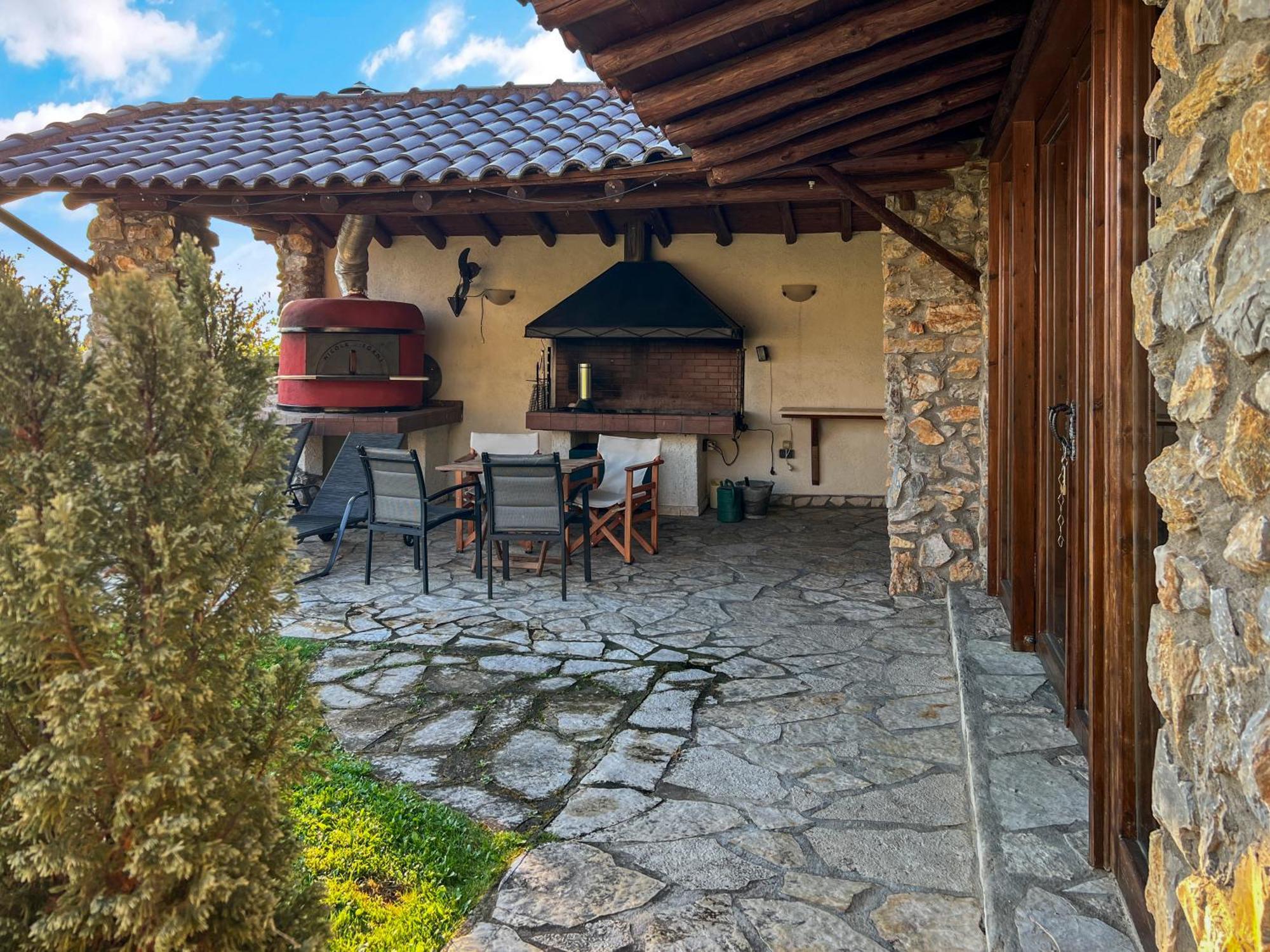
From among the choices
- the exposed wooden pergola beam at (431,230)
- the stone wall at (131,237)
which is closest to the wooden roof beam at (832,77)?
the exposed wooden pergola beam at (431,230)

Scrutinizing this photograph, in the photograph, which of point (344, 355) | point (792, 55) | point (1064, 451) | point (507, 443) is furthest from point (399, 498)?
point (1064, 451)

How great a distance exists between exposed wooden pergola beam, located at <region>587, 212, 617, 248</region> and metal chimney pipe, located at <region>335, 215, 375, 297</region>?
1.92 m

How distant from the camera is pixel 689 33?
3.00 metres

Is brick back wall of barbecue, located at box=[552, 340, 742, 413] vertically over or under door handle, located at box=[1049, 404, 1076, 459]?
over

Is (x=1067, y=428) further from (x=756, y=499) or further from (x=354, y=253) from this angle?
(x=354, y=253)

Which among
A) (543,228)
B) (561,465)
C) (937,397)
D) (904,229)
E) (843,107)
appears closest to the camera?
(843,107)

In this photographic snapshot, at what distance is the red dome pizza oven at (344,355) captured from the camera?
24.9ft

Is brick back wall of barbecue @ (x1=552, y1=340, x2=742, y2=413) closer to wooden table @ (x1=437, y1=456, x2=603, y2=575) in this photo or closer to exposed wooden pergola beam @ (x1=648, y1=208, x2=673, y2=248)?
exposed wooden pergola beam @ (x1=648, y1=208, x2=673, y2=248)

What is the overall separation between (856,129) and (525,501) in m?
2.61

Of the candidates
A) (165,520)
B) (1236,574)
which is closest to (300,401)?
(165,520)

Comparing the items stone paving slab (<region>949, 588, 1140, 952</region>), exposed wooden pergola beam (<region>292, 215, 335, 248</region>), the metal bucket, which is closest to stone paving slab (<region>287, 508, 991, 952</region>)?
stone paving slab (<region>949, 588, 1140, 952</region>)

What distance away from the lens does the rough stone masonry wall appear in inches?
43.9

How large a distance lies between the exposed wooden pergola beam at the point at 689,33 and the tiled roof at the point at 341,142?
7.94ft

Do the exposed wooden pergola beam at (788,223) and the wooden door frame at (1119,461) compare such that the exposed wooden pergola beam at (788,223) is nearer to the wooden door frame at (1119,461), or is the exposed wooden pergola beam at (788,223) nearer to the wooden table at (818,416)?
the wooden table at (818,416)
